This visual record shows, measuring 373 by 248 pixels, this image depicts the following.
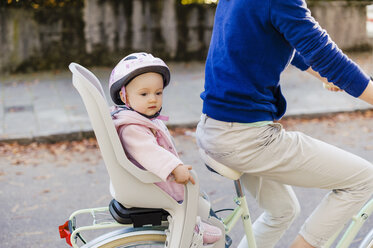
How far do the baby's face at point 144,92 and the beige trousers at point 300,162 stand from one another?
1.07ft

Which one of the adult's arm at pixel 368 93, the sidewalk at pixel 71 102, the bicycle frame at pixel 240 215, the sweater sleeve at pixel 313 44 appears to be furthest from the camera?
the sidewalk at pixel 71 102

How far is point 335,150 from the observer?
2428mm

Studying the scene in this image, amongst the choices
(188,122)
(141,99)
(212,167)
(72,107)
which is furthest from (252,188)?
(72,107)

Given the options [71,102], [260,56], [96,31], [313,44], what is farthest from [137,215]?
[96,31]

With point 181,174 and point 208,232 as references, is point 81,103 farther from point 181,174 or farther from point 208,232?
point 181,174

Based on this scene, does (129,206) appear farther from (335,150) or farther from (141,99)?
(335,150)

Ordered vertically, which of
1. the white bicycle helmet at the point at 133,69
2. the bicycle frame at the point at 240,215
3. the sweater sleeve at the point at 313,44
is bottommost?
the bicycle frame at the point at 240,215

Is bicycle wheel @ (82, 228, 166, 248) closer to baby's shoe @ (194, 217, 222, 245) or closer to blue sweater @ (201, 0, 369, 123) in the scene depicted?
baby's shoe @ (194, 217, 222, 245)

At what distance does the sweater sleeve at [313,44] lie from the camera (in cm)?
214

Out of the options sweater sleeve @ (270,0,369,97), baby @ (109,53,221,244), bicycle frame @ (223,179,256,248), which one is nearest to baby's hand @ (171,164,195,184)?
baby @ (109,53,221,244)

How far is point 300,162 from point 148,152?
72 centimetres

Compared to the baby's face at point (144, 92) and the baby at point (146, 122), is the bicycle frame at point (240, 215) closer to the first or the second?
the baby at point (146, 122)

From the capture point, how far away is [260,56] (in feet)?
7.47

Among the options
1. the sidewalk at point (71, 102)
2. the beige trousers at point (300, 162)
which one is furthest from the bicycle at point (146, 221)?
the sidewalk at point (71, 102)
